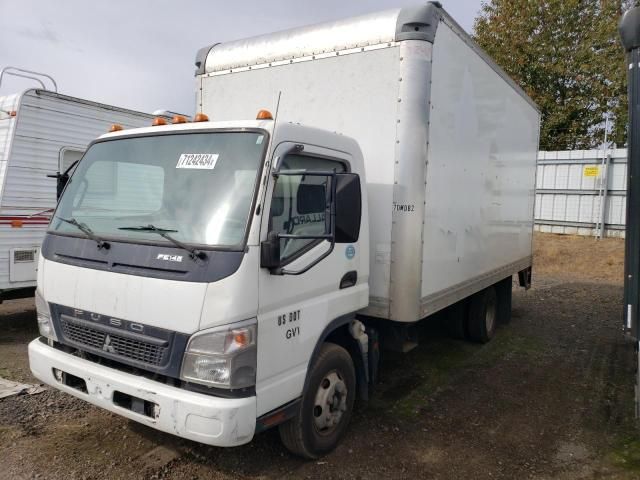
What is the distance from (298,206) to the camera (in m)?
3.22

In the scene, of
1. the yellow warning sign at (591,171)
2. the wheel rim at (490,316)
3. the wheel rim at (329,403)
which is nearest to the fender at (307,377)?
the wheel rim at (329,403)

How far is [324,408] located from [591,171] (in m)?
14.3

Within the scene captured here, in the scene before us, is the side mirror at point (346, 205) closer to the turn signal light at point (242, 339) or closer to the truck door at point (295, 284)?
the truck door at point (295, 284)

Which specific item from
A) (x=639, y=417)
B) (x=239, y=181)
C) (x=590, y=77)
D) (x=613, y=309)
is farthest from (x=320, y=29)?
(x=590, y=77)

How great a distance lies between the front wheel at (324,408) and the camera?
337cm

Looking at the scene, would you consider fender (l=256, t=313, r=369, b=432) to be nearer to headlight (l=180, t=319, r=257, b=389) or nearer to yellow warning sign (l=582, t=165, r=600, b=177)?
headlight (l=180, t=319, r=257, b=389)

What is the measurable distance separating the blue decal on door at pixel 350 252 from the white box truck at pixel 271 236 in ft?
0.15

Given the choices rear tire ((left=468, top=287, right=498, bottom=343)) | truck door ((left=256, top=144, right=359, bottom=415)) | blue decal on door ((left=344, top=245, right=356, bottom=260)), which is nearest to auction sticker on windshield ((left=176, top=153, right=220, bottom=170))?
truck door ((left=256, top=144, right=359, bottom=415))

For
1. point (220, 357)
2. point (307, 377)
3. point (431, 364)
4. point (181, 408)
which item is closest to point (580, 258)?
point (431, 364)

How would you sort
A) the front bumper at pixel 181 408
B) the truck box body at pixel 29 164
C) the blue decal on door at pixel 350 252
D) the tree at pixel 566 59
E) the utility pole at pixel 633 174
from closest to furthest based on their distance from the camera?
1. the front bumper at pixel 181 408
2. the blue decal on door at pixel 350 252
3. the utility pole at pixel 633 174
4. the truck box body at pixel 29 164
5. the tree at pixel 566 59

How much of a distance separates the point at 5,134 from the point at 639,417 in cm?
772

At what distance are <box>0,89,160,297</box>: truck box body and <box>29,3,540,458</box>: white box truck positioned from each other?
2.94 metres

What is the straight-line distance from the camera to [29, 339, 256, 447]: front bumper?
269 centimetres

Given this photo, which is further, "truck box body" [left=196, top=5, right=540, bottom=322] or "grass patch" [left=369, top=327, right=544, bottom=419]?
"grass patch" [left=369, top=327, right=544, bottom=419]
